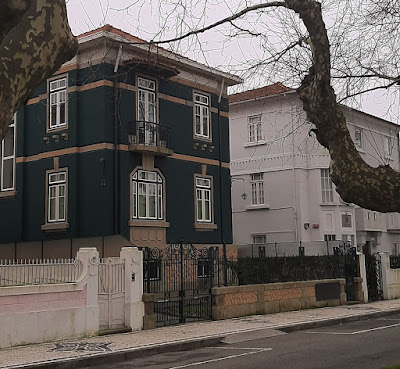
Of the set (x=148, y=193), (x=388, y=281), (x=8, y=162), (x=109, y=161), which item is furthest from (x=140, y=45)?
(x=388, y=281)

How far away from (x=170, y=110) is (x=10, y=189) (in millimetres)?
7194

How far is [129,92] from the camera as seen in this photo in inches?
927

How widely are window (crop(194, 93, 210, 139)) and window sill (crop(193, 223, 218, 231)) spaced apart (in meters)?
3.76

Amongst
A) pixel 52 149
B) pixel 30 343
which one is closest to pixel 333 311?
pixel 30 343

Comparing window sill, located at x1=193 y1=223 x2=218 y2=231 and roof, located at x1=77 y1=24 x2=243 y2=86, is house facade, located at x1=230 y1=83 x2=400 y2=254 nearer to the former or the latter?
roof, located at x1=77 y1=24 x2=243 y2=86

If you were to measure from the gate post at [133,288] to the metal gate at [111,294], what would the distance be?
12 centimetres

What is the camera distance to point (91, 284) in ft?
48.5

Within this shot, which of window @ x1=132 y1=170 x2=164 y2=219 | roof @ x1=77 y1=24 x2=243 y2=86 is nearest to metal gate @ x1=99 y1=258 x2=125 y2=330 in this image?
roof @ x1=77 y1=24 x2=243 y2=86

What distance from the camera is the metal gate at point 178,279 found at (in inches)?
652

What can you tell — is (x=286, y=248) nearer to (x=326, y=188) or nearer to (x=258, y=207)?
(x=258, y=207)

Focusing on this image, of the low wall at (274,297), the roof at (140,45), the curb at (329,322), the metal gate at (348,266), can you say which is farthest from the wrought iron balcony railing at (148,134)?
the curb at (329,322)

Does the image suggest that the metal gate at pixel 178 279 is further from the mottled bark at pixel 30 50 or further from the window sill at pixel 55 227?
the mottled bark at pixel 30 50

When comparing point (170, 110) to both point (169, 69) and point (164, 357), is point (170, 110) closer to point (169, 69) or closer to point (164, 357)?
point (169, 69)

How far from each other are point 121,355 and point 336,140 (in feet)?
22.5
